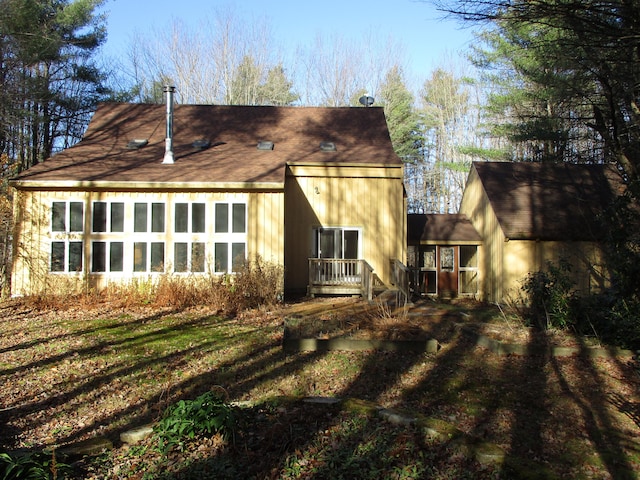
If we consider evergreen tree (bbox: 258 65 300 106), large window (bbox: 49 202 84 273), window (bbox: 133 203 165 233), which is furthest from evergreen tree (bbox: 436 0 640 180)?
evergreen tree (bbox: 258 65 300 106)

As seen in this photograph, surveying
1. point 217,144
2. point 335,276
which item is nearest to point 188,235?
point 335,276

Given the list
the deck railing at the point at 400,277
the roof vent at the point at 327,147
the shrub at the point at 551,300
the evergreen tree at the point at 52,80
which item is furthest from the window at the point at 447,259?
the evergreen tree at the point at 52,80

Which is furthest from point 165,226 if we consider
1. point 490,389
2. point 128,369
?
point 490,389

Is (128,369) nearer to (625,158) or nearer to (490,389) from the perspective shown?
(490,389)

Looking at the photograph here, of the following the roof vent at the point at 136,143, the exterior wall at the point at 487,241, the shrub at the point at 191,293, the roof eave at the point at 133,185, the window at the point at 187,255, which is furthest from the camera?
the exterior wall at the point at 487,241

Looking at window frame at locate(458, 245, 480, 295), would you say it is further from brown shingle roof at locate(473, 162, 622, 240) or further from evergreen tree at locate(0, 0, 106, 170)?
evergreen tree at locate(0, 0, 106, 170)

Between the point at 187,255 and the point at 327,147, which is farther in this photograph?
the point at 327,147

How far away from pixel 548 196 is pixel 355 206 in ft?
24.5

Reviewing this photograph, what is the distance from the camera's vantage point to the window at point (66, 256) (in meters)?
14.5

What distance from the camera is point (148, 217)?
14812 mm

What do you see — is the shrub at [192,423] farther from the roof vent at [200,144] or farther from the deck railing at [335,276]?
the roof vent at [200,144]

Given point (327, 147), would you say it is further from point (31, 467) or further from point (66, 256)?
point (31, 467)

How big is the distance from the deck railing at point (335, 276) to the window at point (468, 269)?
561 cm

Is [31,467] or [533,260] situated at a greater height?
[533,260]
